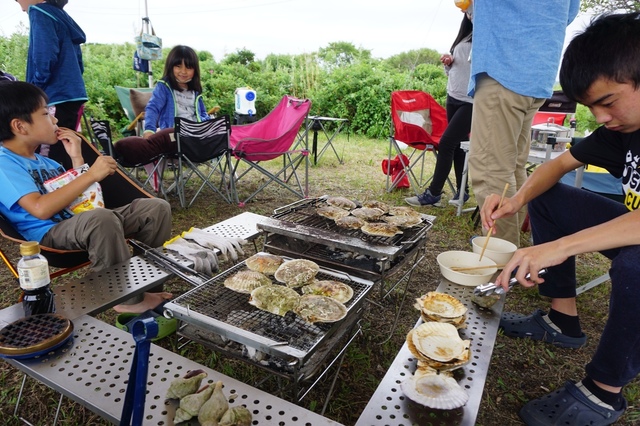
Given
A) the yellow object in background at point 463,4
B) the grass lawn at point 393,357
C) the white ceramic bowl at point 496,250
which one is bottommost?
the grass lawn at point 393,357

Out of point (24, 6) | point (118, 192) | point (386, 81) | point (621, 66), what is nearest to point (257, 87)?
point (386, 81)

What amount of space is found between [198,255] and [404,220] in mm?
1225

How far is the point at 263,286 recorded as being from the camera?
5.58 feet

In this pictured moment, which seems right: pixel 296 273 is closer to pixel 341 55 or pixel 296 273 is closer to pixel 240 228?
pixel 240 228

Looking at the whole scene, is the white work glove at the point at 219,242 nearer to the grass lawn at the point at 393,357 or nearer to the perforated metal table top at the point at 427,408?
the grass lawn at the point at 393,357

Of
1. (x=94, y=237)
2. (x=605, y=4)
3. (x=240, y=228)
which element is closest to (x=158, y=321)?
(x=94, y=237)

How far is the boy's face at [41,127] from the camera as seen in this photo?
204 centimetres

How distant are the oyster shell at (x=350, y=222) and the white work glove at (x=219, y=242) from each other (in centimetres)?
60

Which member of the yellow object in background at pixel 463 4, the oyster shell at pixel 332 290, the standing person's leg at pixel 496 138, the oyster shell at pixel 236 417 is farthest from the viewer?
the yellow object in background at pixel 463 4

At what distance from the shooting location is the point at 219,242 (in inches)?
88.2

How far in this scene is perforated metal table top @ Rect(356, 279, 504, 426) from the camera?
114cm

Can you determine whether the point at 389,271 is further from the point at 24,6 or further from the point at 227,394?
the point at 24,6

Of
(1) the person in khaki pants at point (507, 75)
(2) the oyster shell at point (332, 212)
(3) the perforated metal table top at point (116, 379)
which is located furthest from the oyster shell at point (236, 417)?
(1) the person in khaki pants at point (507, 75)

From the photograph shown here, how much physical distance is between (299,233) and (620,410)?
157 cm
